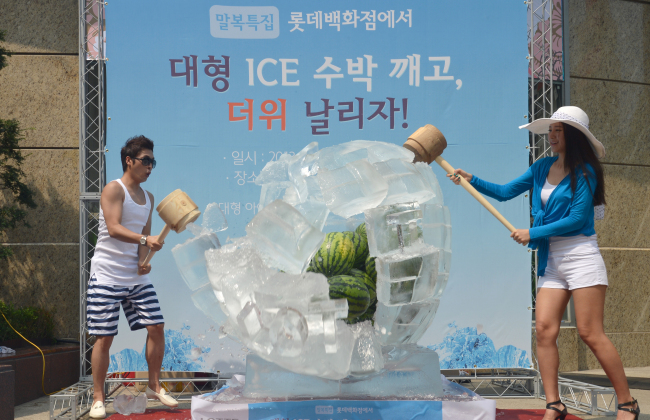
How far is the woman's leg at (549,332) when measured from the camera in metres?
2.75

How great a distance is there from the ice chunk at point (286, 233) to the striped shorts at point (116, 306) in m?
1.73

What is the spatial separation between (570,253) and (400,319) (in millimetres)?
1104

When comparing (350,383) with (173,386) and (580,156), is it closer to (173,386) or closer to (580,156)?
(580,156)

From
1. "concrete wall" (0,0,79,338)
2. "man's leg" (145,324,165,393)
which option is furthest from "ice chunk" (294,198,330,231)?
"concrete wall" (0,0,79,338)

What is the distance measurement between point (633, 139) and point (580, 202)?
3985mm

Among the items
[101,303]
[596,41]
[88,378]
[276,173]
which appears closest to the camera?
[276,173]

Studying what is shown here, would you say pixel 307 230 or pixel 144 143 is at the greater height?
pixel 144 143

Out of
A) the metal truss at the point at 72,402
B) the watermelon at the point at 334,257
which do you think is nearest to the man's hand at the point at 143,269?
the metal truss at the point at 72,402

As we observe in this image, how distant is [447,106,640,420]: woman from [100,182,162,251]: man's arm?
6.29ft

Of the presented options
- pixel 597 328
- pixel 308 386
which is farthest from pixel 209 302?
pixel 597 328

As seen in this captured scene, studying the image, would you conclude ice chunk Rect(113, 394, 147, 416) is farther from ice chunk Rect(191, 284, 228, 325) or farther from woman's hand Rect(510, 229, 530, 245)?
woman's hand Rect(510, 229, 530, 245)

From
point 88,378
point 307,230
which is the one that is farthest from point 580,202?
point 88,378

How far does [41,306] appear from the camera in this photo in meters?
5.11

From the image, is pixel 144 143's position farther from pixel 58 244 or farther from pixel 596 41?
pixel 596 41
